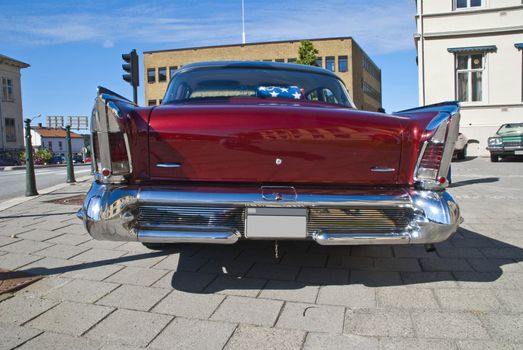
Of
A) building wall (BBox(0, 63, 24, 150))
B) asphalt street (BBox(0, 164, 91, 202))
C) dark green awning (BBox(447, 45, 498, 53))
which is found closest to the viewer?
asphalt street (BBox(0, 164, 91, 202))

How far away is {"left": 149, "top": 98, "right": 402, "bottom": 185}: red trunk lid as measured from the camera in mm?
2574

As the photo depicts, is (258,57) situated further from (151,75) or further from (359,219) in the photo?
(359,219)

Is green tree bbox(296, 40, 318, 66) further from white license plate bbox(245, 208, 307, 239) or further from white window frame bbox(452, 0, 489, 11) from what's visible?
white license plate bbox(245, 208, 307, 239)

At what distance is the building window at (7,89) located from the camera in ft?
158

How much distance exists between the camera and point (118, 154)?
2570mm

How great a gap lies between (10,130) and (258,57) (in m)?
28.5

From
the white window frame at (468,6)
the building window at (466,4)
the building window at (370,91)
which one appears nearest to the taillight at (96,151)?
the white window frame at (468,6)

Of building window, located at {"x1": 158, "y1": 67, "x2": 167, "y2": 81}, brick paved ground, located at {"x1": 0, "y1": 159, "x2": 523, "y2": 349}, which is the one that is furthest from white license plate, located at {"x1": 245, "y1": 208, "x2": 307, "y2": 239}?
building window, located at {"x1": 158, "y1": 67, "x2": 167, "y2": 81}

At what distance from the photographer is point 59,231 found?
15.4 feet

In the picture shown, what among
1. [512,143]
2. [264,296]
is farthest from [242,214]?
[512,143]

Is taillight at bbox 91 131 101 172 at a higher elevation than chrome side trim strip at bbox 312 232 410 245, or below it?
higher

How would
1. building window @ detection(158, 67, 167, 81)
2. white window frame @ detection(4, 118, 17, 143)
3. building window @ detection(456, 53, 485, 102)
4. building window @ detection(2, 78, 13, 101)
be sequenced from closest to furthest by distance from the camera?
1. building window @ detection(456, 53, 485, 102)
2. white window frame @ detection(4, 118, 17, 143)
3. building window @ detection(2, 78, 13, 101)
4. building window @ detection(158, 67, 167, 81)

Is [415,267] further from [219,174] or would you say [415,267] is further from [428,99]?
[428,99]

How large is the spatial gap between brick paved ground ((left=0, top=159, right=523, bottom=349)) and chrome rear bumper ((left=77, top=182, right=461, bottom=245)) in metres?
0.42
